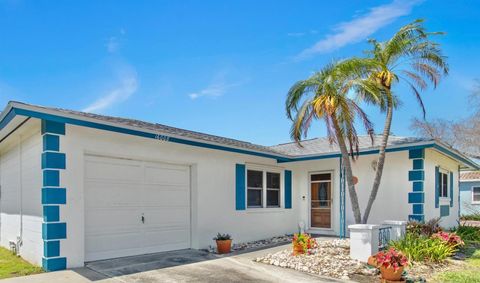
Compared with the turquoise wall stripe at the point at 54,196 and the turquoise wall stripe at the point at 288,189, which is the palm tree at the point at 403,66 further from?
the turquoise wall stripe at the point at 54,196

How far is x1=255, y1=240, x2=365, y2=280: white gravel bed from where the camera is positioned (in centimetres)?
735

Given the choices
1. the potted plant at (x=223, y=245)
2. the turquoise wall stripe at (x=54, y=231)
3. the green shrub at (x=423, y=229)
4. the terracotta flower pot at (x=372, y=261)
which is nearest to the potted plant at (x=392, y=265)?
the terracotta flower pot at (x=372, y=261)

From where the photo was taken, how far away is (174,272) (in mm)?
7242

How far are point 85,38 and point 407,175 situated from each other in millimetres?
11723

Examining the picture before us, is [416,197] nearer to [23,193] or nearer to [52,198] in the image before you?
[52,198]

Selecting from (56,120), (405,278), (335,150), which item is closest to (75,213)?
(56,120)

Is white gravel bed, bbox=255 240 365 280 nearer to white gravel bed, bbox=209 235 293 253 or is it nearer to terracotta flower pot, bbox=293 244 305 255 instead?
terracotta flower pot, bbox=293 244 305 255

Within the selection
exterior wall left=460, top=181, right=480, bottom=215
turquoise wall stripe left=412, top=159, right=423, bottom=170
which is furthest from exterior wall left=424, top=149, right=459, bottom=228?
exterior wall left=460, top=181, right=480, bottom=215

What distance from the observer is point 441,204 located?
13562 millimetres

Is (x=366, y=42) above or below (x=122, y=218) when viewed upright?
above

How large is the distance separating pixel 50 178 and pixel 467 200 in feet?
94.6

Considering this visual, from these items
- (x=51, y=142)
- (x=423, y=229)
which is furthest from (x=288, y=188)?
(x=51, y=142)

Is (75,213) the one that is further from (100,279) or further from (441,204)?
(441,204)

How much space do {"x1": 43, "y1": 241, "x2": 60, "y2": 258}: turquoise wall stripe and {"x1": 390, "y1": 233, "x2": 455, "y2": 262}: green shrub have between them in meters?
7.34
